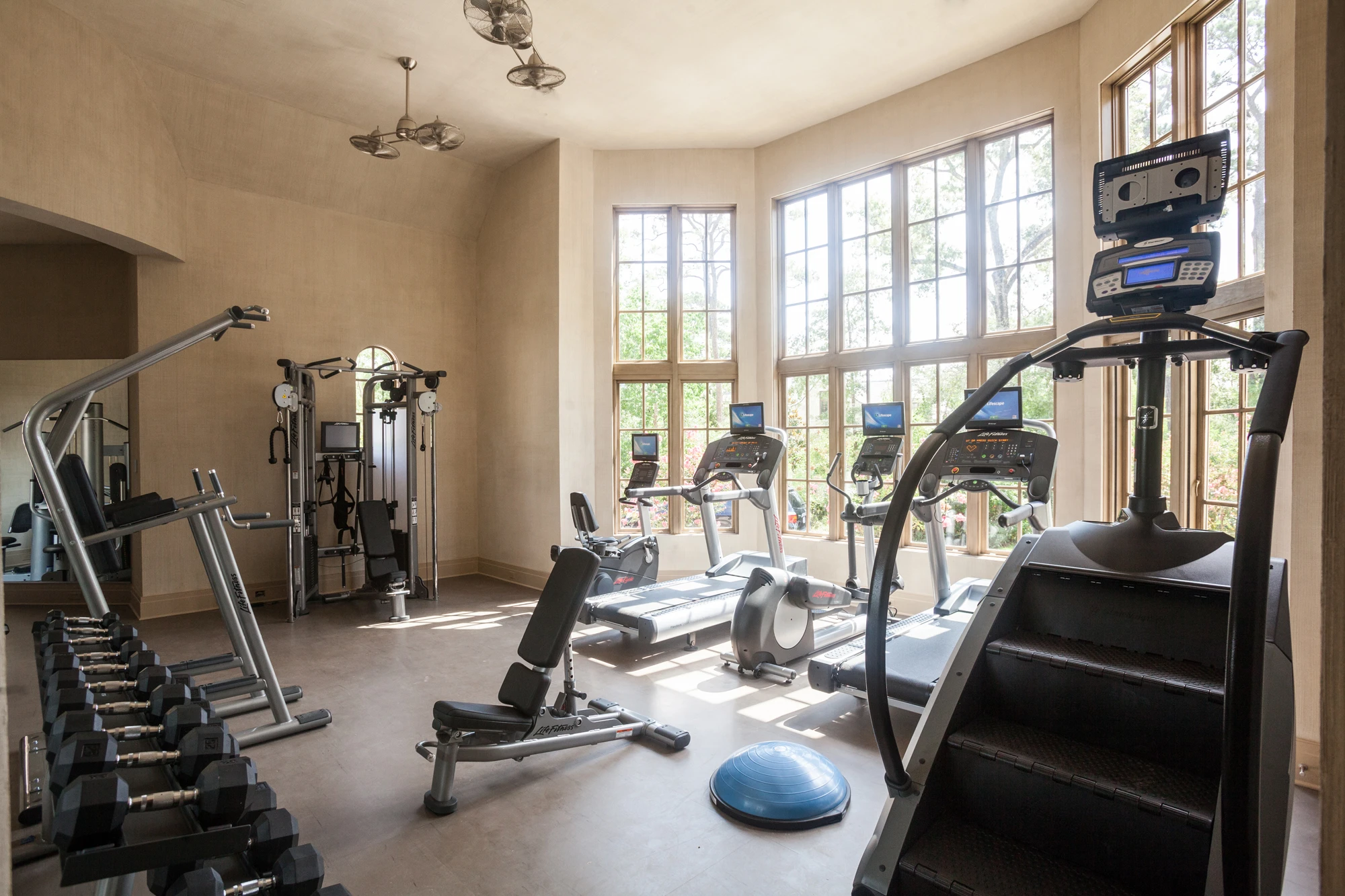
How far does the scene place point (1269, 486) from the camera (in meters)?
1.41

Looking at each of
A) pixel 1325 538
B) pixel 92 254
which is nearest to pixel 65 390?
pixel 1325 538

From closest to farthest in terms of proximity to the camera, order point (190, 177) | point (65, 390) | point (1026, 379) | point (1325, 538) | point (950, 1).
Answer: point (1325, 538) → point (65, 390) → point (950, 1) → point (1026, 379) → point (190, 177)

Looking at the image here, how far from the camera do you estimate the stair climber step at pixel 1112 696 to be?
2.01m

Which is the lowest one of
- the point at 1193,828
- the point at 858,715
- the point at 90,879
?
the point at 858,715

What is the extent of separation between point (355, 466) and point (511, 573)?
1.99 m

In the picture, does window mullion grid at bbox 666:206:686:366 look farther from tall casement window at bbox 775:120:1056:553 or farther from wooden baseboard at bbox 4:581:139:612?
wooden baseboard at bbox 4:581:139:612

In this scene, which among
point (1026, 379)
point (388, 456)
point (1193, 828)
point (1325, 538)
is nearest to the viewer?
point (1325, 538)

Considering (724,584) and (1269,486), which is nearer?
(1269,486)

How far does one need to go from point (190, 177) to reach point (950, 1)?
6617 mm

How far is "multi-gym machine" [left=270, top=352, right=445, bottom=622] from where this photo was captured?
6547 millimetres

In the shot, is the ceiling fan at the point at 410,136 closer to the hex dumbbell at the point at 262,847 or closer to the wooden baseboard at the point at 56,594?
the wooden baseboard at the point at 56,594

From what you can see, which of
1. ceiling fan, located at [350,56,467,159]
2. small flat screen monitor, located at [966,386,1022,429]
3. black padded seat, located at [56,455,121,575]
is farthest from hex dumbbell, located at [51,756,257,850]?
ceiling fan, located at [350,56,467,159]

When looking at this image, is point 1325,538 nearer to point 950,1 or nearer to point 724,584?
point 724,584

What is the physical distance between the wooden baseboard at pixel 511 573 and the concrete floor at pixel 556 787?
214cm
